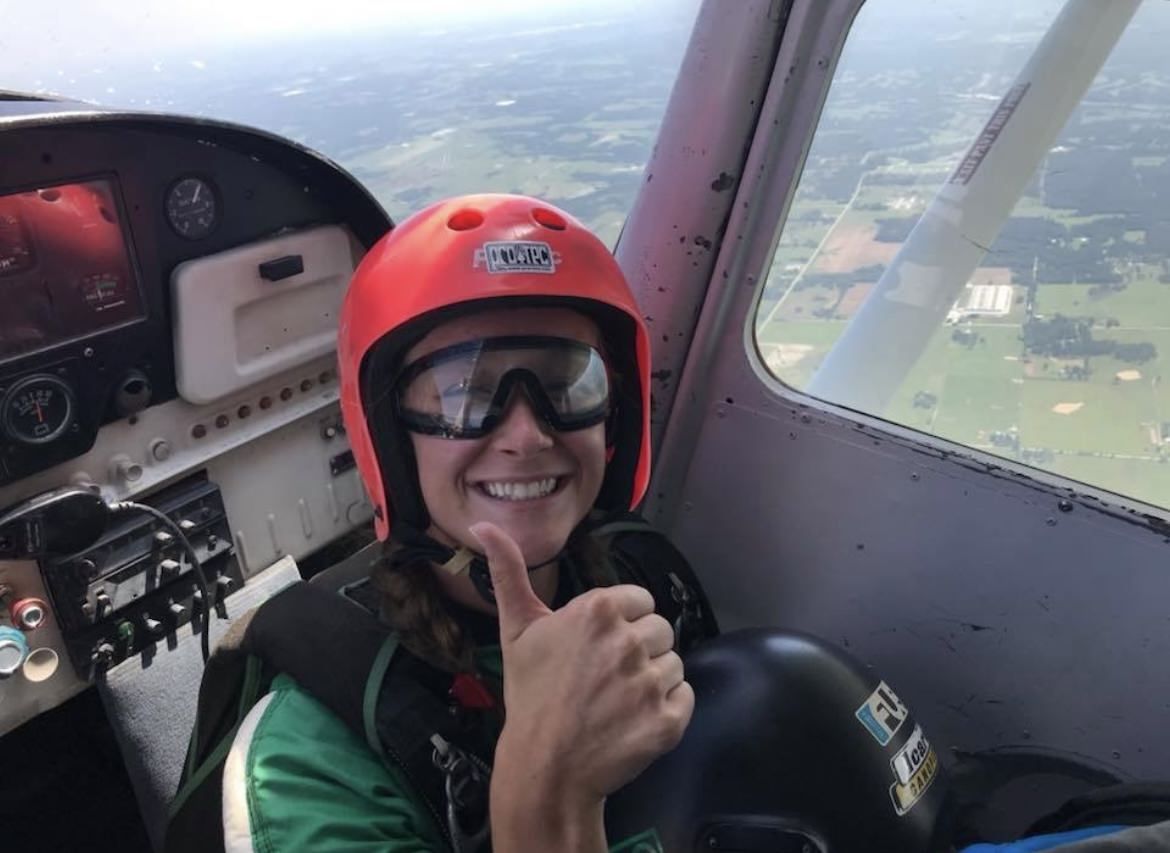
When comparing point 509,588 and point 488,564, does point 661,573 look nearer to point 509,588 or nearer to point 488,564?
point 488,564

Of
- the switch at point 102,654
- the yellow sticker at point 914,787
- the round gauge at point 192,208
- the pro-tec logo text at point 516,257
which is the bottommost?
the switch at point 102,654

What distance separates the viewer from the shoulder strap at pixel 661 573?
151 cm

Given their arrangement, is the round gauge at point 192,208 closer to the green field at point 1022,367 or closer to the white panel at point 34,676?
the white panel at point 34,676

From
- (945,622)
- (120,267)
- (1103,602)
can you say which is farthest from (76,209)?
(1103,602)

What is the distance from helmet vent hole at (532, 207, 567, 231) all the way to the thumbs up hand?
62cm

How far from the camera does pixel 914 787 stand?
124 cm

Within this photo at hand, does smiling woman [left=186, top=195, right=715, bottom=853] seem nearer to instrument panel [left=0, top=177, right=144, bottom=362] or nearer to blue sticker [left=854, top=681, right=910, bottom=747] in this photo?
blue sticker [left=854, top=681, right=910, bottom=747]

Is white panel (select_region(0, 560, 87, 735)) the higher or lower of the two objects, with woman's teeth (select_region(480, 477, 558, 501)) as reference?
lower

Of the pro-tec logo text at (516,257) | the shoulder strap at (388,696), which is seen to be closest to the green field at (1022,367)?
the pro-tec logo text at (516,257)

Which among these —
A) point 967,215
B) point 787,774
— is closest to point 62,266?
point 787,774

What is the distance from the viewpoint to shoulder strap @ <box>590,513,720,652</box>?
4.97 feet

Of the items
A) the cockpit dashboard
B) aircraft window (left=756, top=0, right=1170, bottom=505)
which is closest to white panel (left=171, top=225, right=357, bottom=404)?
the cockpit dashboard

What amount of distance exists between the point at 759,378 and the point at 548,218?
678 millimetres

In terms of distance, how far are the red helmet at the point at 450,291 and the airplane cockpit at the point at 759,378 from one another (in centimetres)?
53
